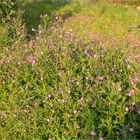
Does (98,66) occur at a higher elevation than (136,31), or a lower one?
higher

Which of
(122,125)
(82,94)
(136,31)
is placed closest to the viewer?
(122,125)

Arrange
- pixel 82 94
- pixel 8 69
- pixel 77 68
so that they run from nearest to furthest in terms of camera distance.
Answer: pixel 82 94 < pixel 77 68 < pixel 8 69

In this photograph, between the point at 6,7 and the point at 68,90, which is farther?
the point at 6,7

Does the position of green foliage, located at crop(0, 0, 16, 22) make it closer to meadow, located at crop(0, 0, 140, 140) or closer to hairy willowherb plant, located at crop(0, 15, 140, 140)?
meadow, located at crop(0, 0, 140, 140)

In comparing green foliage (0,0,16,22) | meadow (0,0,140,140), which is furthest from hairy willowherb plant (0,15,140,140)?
green foliage (0,0,16,22)

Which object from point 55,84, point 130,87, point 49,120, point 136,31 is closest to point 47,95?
point 55,84

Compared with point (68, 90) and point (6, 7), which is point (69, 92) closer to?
point (68, 90)

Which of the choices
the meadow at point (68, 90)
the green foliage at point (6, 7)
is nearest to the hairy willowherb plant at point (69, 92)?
the meadow at point (68, 90)

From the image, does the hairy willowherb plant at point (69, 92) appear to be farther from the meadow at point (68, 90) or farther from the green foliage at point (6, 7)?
the green foliage at point (6, 7)

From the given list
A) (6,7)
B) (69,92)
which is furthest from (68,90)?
(6,7)

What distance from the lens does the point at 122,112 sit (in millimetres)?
4164

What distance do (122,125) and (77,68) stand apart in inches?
56.0

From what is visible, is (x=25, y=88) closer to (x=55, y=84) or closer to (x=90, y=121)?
(x=55, y=84)

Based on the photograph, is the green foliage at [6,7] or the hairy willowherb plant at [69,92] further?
the green foliage at [6,7]
